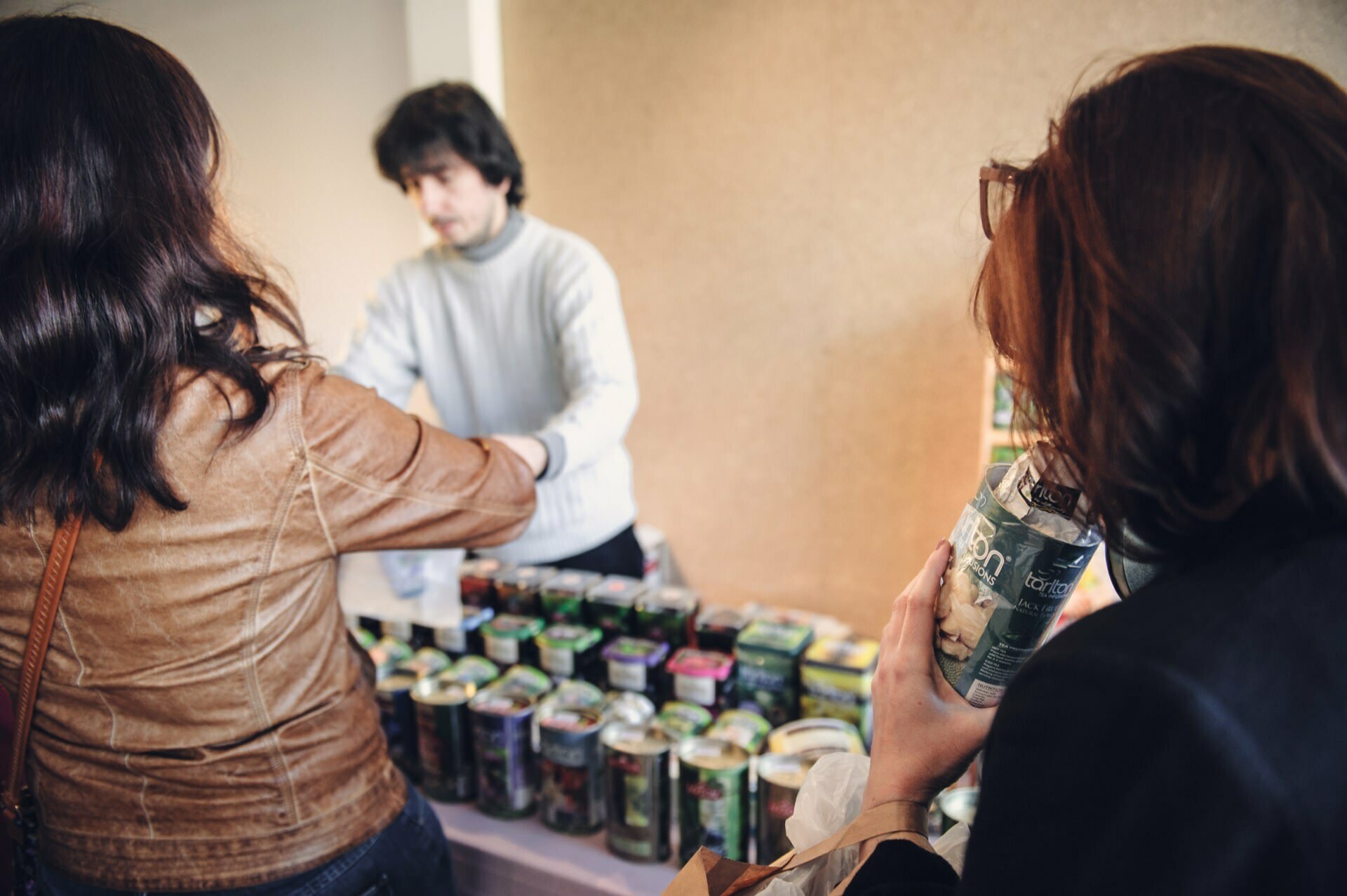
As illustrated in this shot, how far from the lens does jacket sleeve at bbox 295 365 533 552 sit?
0.85m

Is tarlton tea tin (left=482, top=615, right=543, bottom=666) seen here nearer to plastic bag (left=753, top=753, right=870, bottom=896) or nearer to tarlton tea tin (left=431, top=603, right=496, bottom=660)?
tarlton tea tin (left=431, top=603, right=496, bottom=660)

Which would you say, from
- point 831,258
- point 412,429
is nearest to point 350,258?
point 831,258

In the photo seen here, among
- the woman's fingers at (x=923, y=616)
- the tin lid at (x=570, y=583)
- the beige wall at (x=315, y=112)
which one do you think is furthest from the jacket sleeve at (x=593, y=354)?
the beige wall at (x=315, y=112)

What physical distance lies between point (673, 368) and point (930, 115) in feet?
3.92

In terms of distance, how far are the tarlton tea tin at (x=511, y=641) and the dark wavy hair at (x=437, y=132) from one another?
1.01 meters

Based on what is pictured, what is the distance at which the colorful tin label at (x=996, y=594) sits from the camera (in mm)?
603

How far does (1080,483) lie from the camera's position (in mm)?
556

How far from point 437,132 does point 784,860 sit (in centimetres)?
159

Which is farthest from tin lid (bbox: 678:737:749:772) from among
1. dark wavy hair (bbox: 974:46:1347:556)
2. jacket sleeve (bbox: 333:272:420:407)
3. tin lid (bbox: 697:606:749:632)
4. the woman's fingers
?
jacket sleeve (bbox: 333:272:420:407)

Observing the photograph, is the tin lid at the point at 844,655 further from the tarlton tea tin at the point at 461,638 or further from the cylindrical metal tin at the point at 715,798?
the tarlton tea tin at the point at 461,638

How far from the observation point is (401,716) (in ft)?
4.27

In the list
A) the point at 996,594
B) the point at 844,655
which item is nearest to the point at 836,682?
the point at 844,655

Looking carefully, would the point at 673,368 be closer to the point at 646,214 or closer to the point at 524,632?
the point at 646,214

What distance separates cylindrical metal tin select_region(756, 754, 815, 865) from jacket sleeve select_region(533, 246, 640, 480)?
0.70 metres
